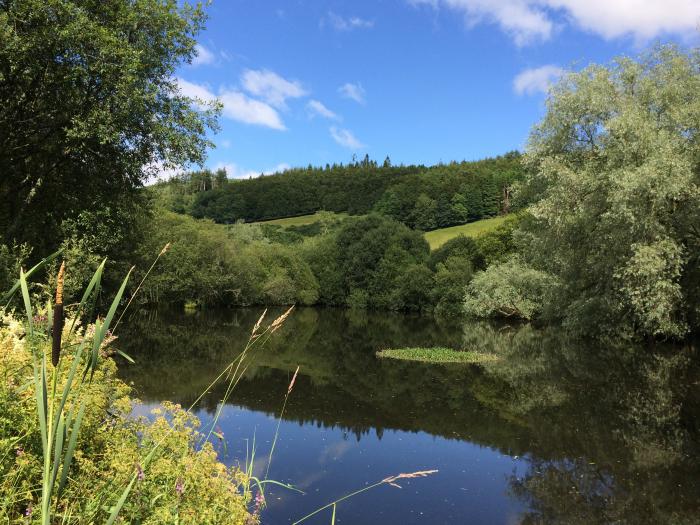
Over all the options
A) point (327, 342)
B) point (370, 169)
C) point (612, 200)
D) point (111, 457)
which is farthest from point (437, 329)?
point (370, 169)

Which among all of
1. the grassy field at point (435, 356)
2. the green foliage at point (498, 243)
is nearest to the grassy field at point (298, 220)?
the green foliage at point (498, 243)

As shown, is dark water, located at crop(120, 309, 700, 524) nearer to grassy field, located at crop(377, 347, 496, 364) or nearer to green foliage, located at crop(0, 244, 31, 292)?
grassy field, located at crop(377, 347, 496, 364)

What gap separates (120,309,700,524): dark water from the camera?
375 inches

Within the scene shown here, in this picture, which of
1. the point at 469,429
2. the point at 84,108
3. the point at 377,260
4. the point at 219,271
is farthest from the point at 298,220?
the point at 469,429

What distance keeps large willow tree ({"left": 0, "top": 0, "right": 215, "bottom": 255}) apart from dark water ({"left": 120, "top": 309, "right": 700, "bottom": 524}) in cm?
690

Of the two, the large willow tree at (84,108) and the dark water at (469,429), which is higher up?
the large willow tree at (84,108)

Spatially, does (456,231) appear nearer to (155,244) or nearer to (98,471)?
(155,244)

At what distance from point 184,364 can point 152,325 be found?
19.9 meters

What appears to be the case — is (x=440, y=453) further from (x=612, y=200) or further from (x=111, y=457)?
(x=612, y=200)

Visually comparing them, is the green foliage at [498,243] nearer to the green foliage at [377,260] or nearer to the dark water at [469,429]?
the green foliage at [377,260]

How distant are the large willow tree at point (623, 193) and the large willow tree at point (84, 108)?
16475 millimetres

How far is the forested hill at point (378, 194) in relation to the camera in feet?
319

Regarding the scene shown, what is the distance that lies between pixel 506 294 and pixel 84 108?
146 feet

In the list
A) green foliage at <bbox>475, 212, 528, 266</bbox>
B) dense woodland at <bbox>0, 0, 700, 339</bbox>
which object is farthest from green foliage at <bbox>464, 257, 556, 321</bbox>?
A: green foliage at <bbox>475, 212, 528, 266</bbox>
